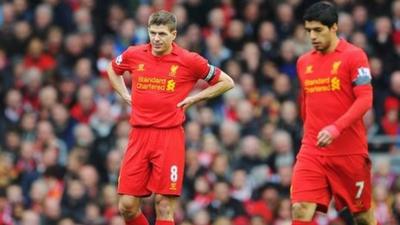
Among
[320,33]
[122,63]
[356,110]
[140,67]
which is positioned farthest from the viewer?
[122,63]

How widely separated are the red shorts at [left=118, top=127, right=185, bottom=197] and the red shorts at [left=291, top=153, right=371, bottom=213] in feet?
4.28

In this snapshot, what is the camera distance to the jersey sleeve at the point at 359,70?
43.7 ft

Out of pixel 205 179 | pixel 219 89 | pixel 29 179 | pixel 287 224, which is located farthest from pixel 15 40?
pixel 219 89

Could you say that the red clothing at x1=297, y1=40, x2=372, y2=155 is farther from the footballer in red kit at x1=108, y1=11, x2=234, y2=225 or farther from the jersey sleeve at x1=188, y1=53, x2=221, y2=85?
the footballer in red kit at x1=108, y1=11, x2=234, y2=225

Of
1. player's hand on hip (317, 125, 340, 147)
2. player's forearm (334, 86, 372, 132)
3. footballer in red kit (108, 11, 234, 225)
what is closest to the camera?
player's hand on hip (317, 125, 340, 147)

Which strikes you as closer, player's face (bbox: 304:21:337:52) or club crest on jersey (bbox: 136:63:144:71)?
player's face (bbox: 304:21:337:52)

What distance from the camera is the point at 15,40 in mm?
21922

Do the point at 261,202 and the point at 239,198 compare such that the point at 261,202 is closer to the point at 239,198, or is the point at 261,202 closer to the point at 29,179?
the point at 239,198

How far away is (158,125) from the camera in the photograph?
14086 millimetres

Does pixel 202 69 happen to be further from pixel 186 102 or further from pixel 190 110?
pixel 190 110

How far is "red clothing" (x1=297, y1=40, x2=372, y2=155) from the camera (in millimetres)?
13336

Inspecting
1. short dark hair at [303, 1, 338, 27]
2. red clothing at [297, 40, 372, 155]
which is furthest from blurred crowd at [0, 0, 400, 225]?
short dark hair at [303, 1, 338, 27]

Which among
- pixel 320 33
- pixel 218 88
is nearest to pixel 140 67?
pixel 218 88

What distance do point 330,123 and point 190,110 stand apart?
738 centimetres
